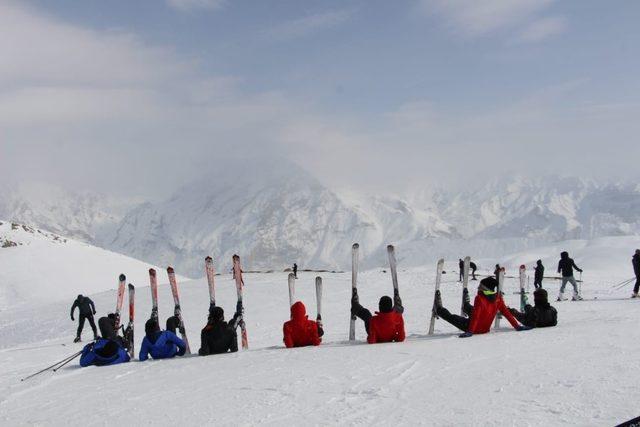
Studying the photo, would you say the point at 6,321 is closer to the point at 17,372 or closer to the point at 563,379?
the point at 17,372

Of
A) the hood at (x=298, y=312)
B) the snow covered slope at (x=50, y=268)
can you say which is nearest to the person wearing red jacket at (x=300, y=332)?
the hood at (x=298, y=312)

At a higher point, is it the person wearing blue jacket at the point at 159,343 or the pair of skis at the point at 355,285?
the pair of skis at the point at 355,285

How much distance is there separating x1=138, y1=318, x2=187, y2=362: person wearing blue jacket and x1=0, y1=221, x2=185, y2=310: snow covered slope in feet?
66.7

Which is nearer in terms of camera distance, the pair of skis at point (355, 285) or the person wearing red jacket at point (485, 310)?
the person wearing red jacket at point (485, 310)

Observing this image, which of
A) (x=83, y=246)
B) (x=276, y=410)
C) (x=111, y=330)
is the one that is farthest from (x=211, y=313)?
(x=83, y=246)

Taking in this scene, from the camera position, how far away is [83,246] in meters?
44.7

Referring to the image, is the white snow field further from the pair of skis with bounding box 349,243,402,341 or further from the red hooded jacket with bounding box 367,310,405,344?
the pair of skis with bounding box 349,243,402,341

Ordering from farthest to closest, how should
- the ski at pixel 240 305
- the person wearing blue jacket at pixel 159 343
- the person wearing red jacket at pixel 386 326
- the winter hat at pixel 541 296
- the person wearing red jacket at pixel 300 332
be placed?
1. the ski at pixel 240 305
2. the winter hat at pixel 541 296
3. the person wearing red jacket at pixel 300 332
4. the person wearing blue jacket at pixel 159 343
5. the person wearing red jacket at pixel 386 326

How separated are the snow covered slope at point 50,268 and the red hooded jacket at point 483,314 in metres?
23.5

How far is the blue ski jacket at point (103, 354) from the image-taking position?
35.0 feet

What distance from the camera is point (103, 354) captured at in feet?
35.1

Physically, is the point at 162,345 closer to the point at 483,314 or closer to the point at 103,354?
the point at 103,354

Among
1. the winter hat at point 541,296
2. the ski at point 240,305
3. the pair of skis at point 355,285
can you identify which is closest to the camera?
the winter hat at point 541,296

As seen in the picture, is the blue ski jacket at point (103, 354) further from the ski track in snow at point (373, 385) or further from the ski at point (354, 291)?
the ski at point (354, 291)
